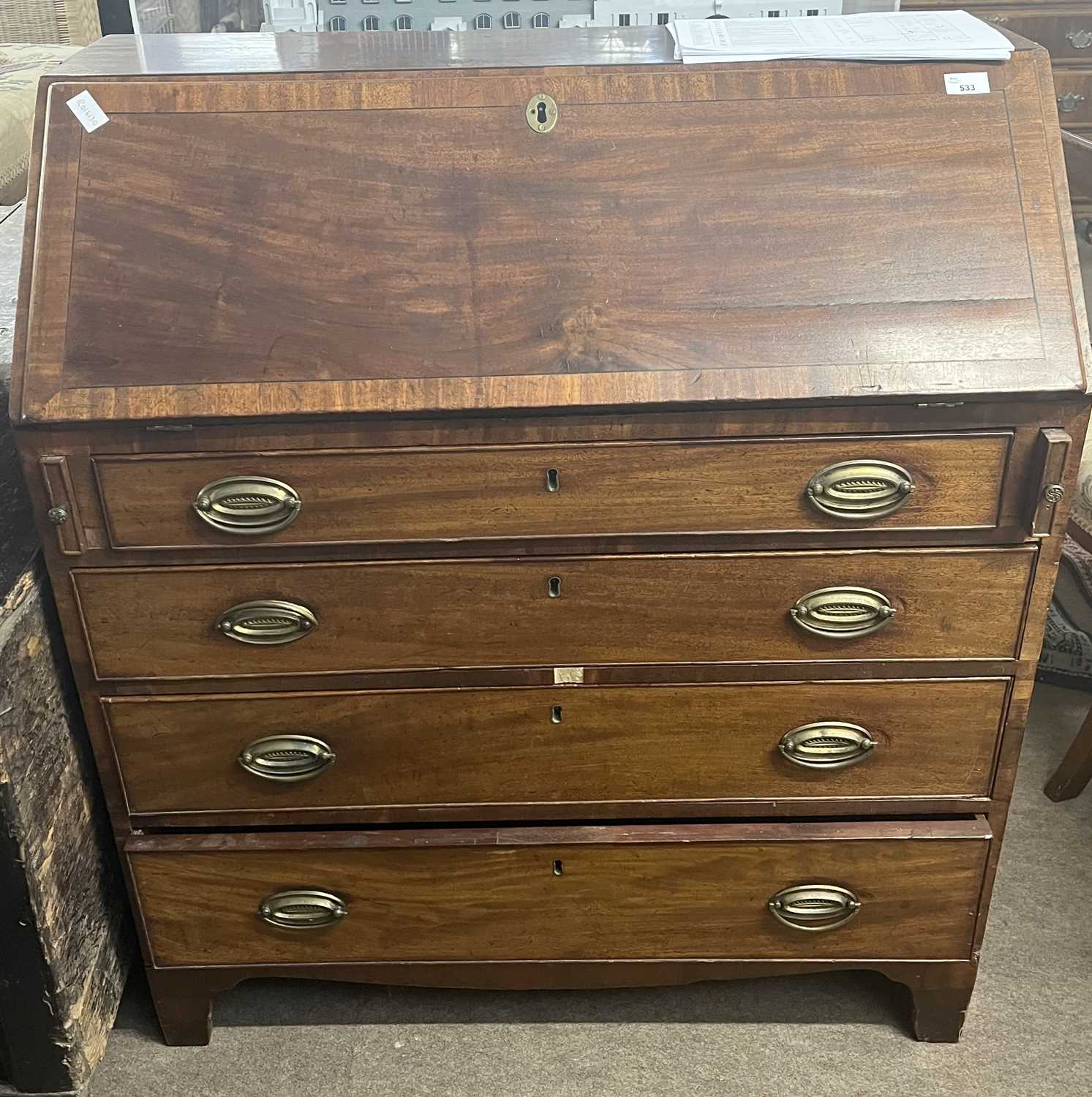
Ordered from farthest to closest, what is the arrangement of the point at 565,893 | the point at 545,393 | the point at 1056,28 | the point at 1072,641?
the point at 1056,28 < the point at 1072,641 < the point at 565,893 < the point at 545,393

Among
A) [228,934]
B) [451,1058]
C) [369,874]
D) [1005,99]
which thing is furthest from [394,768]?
[1005,99]

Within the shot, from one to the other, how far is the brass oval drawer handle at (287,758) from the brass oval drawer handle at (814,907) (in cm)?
58

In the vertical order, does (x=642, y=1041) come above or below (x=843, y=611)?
below

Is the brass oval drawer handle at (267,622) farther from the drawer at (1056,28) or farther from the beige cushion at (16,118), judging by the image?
the drawer at (1056,28)

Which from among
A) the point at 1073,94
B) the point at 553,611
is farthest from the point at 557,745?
the point at 1073,94

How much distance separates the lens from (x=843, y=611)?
4.01ft

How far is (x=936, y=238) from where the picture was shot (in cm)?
115

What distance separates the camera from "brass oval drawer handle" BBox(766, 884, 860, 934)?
1384 millimetres

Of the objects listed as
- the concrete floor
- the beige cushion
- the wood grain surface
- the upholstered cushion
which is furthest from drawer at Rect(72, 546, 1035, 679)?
the beige cushion

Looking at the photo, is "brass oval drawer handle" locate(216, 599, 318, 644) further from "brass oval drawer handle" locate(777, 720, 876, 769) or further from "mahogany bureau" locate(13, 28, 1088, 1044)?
"brass oval drawer handle" locate(777, 720, 876, 769)

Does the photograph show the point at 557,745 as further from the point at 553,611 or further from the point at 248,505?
the point at 248,505

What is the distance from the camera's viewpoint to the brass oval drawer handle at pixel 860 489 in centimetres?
114

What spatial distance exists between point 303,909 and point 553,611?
1.71ft

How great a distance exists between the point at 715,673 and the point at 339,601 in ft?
1.40
